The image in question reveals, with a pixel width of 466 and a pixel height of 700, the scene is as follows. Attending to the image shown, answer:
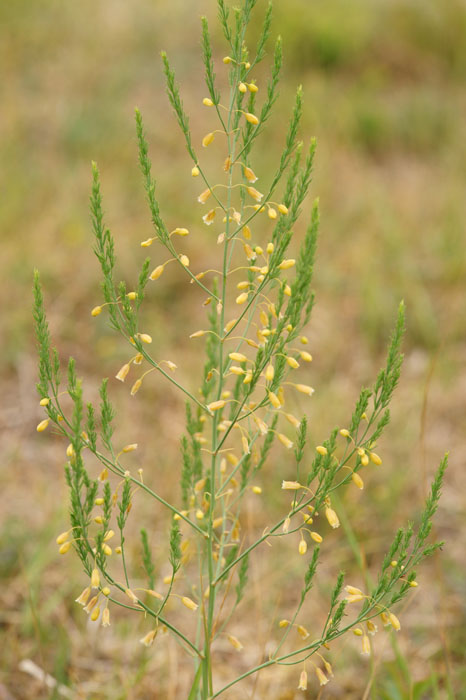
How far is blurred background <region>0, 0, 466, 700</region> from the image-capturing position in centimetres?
253

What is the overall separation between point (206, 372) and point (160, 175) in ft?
13.8

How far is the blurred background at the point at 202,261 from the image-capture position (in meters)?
2.53

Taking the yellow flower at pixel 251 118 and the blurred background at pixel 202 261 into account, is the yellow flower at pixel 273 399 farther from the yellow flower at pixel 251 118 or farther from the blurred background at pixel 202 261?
the blurred background at pixel 202 261

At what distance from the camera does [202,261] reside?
4.86 meters

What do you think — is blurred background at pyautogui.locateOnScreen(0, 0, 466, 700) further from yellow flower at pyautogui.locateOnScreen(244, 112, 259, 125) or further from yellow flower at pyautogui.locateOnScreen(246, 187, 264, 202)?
yellow flower at pyautogui.locateOnScreen(244, 112, 259, 125)

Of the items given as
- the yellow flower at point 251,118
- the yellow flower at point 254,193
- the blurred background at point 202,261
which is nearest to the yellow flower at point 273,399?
the yellow flower at point 254,193

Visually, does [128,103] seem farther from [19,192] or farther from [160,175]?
[19,192]

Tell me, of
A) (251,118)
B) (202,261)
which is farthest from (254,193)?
(202,261)

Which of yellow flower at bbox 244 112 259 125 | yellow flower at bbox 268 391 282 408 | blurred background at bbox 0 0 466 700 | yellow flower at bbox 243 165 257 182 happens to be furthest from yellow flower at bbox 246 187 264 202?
blurred background at bbox 0 0 466 700

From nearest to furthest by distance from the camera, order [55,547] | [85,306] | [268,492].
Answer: [55,547] → [268,492] → [85,306]

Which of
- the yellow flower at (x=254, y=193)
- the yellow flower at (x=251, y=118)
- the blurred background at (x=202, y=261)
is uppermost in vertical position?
the yellow flower at (x=251, y=118)

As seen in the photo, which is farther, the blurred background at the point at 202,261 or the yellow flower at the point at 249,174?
the blurred background at the point at 202,261

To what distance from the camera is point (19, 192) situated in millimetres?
4906

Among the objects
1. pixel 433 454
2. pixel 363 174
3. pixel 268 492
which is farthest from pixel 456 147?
pixel 268 492
